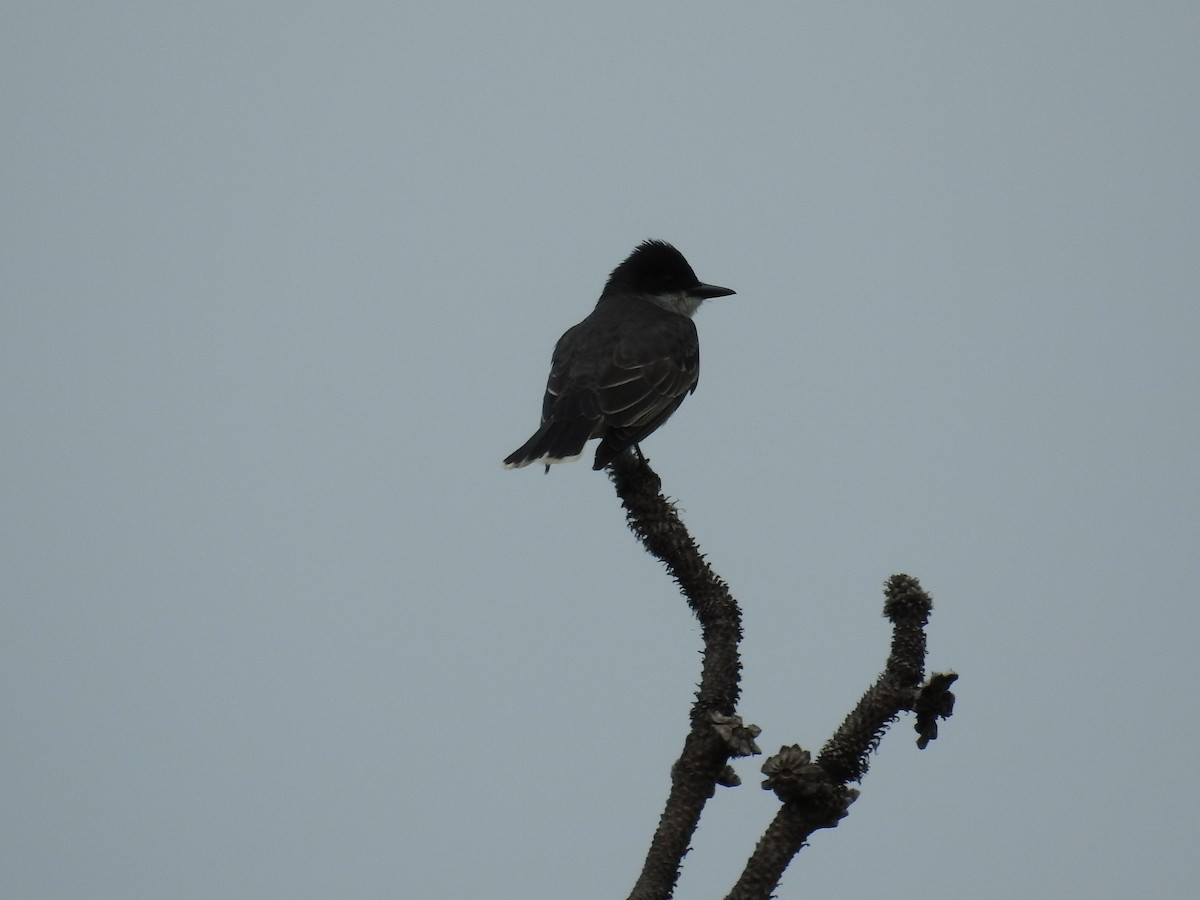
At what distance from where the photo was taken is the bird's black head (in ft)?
34.1

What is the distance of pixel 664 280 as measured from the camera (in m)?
10.4

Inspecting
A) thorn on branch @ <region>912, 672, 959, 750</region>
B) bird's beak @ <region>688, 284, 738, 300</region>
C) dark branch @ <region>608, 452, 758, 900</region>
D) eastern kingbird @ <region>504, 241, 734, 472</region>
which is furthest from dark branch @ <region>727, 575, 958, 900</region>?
bird's beak @ <region>688, 284, 738, 300</region>

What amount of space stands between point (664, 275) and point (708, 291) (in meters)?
0.37

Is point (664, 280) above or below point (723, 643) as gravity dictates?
above

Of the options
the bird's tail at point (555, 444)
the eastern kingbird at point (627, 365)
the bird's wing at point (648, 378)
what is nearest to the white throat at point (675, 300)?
the eastern kingbird at point (627, 365)

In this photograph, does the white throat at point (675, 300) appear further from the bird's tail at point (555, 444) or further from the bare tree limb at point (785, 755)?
the bare tree limb at point (785, 755)

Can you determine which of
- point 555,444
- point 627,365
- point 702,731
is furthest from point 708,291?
point 702,731

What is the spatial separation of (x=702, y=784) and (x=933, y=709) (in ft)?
2.38

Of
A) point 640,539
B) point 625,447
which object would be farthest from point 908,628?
point 625,447

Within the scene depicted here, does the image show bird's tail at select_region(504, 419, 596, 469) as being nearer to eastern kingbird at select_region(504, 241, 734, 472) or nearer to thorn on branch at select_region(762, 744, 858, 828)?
eastern kingbird at select_region(504, 241, 734, 472)

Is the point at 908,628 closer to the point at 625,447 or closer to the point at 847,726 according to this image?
the point at 847,726

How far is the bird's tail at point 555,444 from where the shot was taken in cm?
751

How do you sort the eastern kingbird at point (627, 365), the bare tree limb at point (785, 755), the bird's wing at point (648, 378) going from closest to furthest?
the bare tree limb at point (785, 755)
the eastern kingbird at point (627, 365)
the bird's wing at point (648, 378)

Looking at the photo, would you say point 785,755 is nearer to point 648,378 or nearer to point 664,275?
point 648,378
